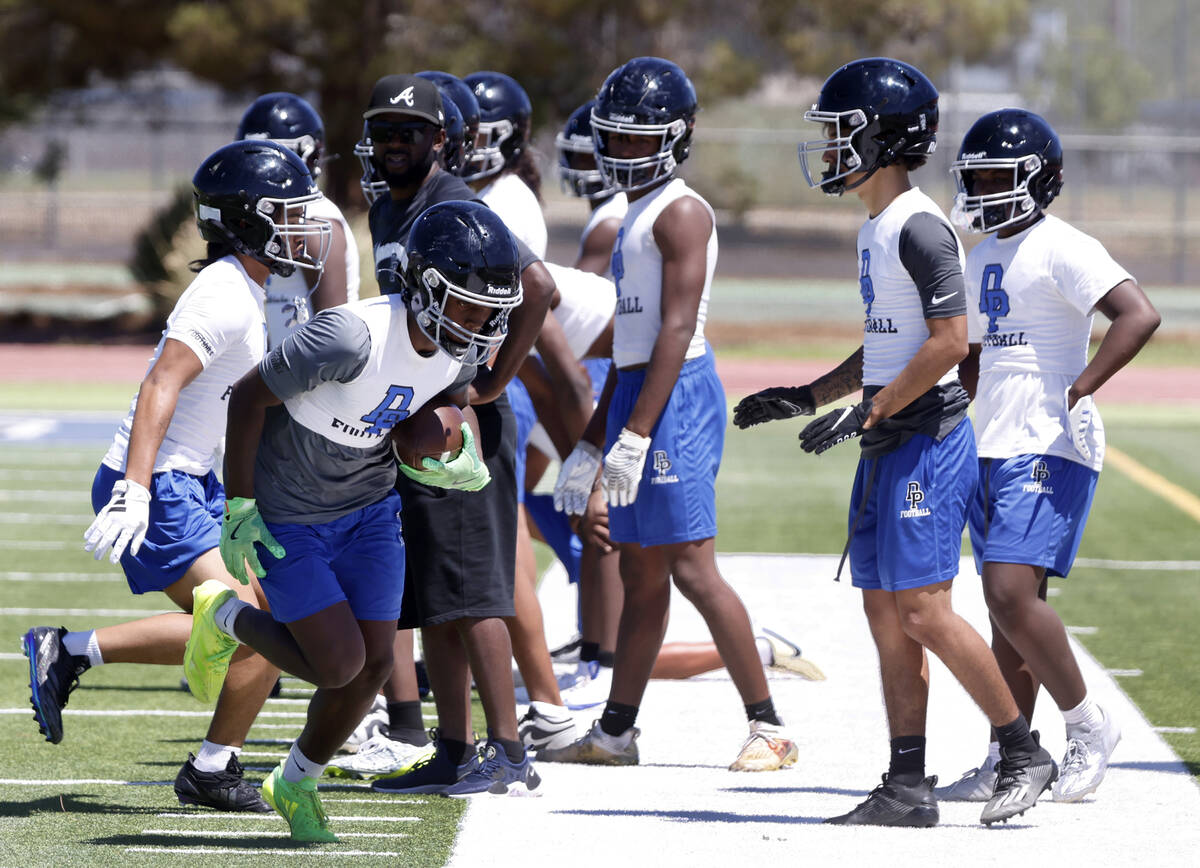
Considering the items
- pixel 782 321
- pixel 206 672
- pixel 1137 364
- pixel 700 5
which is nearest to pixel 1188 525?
pixel 206 672

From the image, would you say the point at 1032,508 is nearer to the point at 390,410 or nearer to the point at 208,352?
the point at 390,410

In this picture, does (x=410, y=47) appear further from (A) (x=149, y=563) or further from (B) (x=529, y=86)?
(A) (x=149, y=563)

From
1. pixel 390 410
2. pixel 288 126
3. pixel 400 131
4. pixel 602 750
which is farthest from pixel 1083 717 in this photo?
pixel 288 126

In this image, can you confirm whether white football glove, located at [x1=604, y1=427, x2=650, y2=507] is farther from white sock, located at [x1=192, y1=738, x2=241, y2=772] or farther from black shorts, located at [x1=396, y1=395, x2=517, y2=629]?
white sock, located at [x1=192, y1=738, x2=241, y2=772]

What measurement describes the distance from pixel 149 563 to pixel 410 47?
2105 cm

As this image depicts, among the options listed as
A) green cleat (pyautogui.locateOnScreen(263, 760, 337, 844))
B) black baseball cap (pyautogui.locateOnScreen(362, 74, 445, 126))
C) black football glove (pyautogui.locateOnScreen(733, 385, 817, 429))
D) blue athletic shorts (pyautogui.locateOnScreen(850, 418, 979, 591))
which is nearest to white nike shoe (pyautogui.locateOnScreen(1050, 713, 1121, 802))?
blue athletic shorts (pyautogui.locateOnScreen(850, 418, 979, 591))

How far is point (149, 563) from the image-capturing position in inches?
213

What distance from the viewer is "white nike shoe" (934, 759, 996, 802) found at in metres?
5.51

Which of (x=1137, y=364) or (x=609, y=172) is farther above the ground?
(x=609, y=172)

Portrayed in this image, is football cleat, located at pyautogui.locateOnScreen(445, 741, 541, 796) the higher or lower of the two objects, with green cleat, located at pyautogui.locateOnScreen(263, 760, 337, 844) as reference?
lower

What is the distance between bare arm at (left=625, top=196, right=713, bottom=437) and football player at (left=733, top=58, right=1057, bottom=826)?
56 centimetres

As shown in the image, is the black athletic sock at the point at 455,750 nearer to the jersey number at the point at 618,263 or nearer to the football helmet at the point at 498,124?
the jersey number at the point at 618,263

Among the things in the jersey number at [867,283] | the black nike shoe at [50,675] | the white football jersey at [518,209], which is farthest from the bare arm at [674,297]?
the black nike shoe at [50,675]

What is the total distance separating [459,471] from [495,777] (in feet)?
3.68
